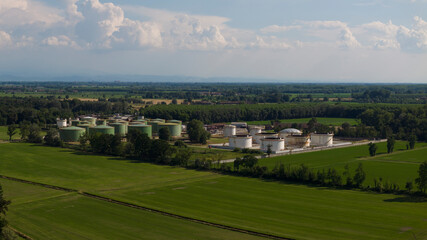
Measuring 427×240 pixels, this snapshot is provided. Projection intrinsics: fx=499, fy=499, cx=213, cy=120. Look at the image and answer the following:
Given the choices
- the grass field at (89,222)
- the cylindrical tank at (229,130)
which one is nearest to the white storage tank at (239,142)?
the cylindrical tank at (229,130)

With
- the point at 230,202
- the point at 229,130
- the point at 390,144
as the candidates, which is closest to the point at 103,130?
the point at 229,130

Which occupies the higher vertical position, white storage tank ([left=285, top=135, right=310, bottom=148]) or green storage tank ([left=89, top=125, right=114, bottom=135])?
green storage tank ([left=89, top=125, right=114, bottom=135])

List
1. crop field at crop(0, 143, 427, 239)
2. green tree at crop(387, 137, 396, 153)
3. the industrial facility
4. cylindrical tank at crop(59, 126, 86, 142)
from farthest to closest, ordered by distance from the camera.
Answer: the industrial facility, cylindrical tank at crop(59, 126, 86, 142), green tree at crop(387, 137, 396, 153), crop field at crop(0, 143, 427, 239)

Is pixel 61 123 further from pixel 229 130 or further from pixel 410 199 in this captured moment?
pixel 410 199

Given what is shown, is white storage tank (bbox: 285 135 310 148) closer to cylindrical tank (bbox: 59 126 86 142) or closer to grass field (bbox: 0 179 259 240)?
cylindrical tank (bbox: 59 126 86 142)

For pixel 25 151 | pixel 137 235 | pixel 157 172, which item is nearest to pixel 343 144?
pixel 157 172

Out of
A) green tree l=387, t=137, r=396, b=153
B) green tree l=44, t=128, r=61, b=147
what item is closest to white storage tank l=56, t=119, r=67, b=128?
green tree l=44, t=128, r=61, b=147

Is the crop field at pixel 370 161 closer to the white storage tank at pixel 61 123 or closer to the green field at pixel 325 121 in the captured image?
the green field at pixel 325 121

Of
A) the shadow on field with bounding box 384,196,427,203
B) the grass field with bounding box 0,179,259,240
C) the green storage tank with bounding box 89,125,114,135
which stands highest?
the green storage tank with bounding box 89,125,114,135

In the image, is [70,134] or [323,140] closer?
[323,140]
